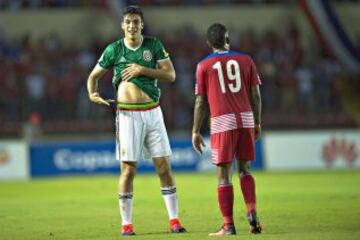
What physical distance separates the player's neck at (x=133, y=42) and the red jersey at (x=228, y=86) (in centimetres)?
92

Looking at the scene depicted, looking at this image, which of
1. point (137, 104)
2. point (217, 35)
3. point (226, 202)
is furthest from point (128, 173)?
point (217, 35)

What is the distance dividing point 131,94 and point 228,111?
1248mm

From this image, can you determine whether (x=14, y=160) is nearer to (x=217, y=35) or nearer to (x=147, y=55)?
(x=147, y=55)

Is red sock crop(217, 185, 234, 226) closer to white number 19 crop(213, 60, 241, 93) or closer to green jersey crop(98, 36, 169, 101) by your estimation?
white number 19 crop(213, 60, 241, 93)

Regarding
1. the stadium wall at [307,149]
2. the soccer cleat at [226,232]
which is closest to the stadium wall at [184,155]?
the stadium wall at [307,149]

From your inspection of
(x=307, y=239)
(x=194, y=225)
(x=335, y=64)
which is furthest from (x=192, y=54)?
(x=307, y=239)

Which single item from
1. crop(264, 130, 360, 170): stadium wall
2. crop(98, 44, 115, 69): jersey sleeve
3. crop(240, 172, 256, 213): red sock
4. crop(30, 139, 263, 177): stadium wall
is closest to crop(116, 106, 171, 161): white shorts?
crop(98, 44, 115, 69): jersey sleeve

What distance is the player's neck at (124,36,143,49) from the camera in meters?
10.4

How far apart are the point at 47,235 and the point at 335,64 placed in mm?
20113

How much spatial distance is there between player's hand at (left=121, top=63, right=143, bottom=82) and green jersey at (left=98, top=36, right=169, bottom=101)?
55 mm

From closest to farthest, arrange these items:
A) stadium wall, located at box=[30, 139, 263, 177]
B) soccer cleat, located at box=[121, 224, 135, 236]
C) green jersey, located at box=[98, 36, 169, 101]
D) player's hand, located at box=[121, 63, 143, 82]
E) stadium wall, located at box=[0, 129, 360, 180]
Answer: soccer cleat, located at box=[121, 224, 135, 236] → player's hand, located at box=[121, 63, 143, 82] → green jersey, located at box=[98, 36, 169, 101] → stadium wall, located at box=[0, 129, 360, 180] → stadium wall, located at box=[30, 139, 263, 177]

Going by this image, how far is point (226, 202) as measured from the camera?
9844 millimetres

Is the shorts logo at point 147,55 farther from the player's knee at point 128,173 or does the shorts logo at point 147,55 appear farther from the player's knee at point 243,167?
the player's knee at point 243,167

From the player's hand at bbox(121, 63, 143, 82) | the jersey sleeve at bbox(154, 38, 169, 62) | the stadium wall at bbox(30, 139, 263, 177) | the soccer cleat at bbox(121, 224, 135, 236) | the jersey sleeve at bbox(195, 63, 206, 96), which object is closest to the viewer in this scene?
the jersey sleeve at bbox(195, 63, 206, 96)
